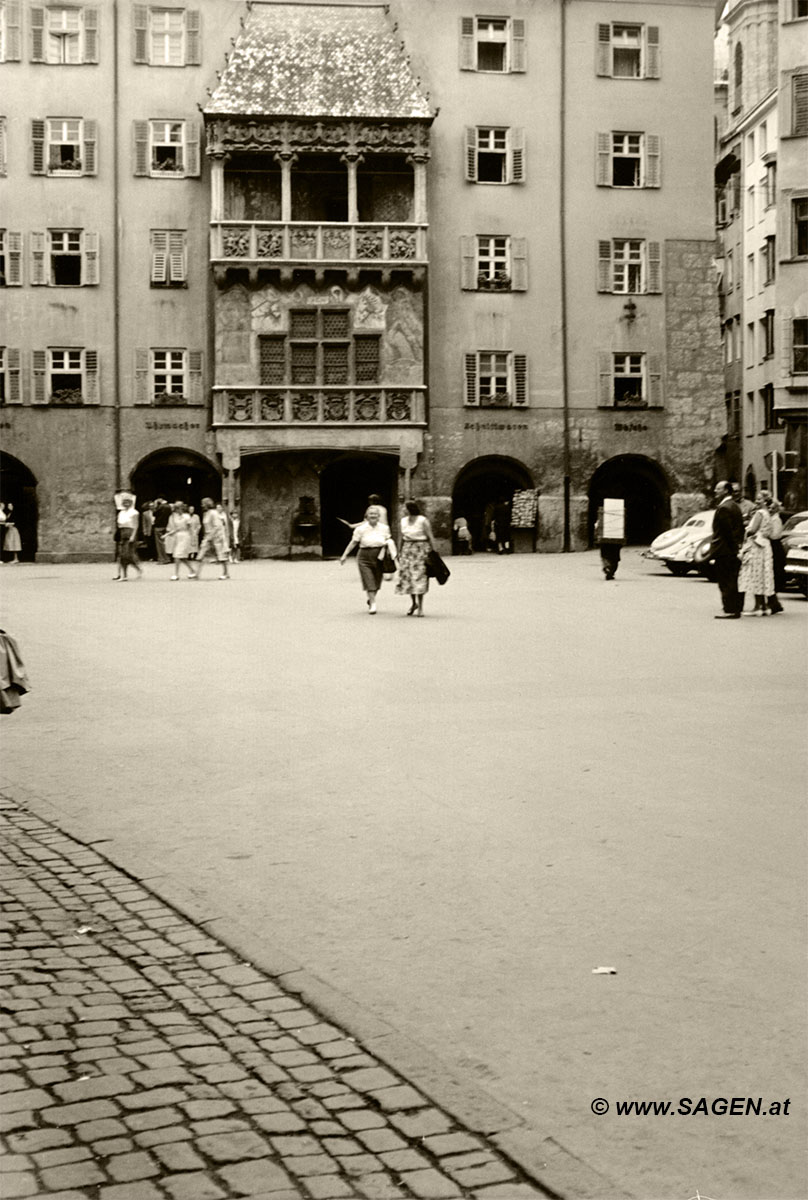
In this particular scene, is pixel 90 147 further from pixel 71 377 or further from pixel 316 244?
pixel 316 244

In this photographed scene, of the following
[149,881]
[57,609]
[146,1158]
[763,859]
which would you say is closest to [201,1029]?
[146,1158]

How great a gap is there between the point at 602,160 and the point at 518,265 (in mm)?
4225

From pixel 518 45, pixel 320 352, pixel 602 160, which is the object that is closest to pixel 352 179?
pixel 320 352

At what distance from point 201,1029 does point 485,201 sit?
46.4 m

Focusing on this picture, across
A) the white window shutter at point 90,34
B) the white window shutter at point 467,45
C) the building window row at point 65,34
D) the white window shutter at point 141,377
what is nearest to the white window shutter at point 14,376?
the white window shutter at point 141,377

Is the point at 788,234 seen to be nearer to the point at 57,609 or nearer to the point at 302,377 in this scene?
the point at 302,377

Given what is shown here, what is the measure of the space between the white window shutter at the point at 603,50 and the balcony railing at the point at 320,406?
11.5 m

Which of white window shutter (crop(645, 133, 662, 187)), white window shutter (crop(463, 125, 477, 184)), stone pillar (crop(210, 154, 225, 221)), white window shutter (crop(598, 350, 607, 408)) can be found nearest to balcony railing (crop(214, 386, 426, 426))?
stone pillar (crop(210, 154, 225, 221))

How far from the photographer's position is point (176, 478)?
4997 centimetres

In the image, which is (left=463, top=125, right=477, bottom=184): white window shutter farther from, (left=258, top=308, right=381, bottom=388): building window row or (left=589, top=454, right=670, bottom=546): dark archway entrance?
(left=589, top=454, right=670, bottom=546): dark archway entrance

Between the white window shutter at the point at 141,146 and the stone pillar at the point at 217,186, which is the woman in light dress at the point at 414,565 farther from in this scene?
the white window shutter at the point at 141,146

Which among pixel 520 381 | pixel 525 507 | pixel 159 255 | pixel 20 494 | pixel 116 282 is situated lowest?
pixel 525 507

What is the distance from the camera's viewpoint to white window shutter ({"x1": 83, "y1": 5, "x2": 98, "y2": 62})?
48469mm

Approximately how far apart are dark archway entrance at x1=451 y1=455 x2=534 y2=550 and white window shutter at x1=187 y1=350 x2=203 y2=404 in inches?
319
